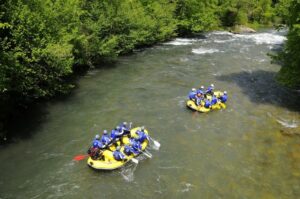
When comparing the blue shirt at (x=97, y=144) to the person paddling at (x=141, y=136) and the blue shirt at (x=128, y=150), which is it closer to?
the blue shirt at (x=128, y=150)

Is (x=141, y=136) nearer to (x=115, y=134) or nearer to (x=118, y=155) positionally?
(x=115, y=134)

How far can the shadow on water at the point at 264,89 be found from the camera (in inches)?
876

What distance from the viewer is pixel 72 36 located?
74.0 feet

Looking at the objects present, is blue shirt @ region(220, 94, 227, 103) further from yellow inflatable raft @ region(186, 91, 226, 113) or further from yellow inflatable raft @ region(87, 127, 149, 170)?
yellow inflatable raft @ region(87, 127, 149, 170)

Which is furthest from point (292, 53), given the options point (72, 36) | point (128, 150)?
point (72, 36)

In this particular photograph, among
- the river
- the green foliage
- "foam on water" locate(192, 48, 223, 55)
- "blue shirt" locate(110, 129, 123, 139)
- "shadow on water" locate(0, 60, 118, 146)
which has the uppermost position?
the green foliage

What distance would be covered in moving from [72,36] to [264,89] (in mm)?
13611

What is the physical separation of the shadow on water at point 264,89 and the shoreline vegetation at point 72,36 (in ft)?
6.09

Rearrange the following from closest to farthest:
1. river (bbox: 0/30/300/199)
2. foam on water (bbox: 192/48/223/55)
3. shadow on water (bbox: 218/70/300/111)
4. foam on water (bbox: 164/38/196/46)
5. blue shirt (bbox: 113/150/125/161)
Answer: river (bbox: 0/30/300/199)
blue shirt (bbox: 113/150/125/161)
shadow on water (bbox: 218/70/300/111)
foam on water (bbox: 192/48/223/55)
foam on water (bbox: 164/38/196/46)

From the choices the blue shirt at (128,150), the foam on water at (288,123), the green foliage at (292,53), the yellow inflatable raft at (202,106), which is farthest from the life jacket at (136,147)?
the green foliage at (292,53)

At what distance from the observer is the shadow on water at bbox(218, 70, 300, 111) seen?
22.2m

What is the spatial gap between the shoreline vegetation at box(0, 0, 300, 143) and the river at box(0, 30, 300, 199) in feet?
4.29

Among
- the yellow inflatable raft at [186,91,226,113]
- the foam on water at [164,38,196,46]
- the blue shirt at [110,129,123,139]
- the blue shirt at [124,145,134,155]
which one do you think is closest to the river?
the yellow inflatable raft at [186,91,226,113]

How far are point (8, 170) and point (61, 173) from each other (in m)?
2.21
